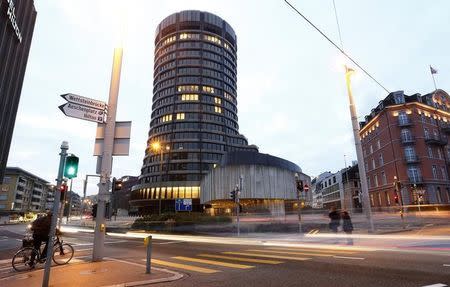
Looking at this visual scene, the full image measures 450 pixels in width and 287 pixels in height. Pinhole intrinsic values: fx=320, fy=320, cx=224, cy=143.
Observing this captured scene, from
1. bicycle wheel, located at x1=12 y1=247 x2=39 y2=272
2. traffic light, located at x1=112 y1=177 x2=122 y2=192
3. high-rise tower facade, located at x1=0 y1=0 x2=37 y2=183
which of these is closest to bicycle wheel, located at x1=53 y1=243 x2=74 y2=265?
bicycle wheel, located at x1=12 y1=247 x2=39 y2=272

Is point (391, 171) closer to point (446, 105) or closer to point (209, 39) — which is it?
point (446, 105)

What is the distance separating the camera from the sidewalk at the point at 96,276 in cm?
766

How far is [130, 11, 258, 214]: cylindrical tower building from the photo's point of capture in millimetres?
83094

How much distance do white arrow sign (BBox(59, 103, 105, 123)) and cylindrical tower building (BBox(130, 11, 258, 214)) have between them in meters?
69.0

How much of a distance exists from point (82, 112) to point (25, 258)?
5.80 meters

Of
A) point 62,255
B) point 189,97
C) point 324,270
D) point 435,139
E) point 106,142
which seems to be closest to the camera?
point 324,270

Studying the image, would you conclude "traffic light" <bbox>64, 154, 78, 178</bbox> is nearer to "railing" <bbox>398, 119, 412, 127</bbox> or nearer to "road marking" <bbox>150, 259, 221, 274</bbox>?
"road marking" <bbox>150, 259, 221, 274</bbox>

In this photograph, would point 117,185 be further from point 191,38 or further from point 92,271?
point 191,38

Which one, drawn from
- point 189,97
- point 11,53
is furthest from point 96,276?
point 189,97

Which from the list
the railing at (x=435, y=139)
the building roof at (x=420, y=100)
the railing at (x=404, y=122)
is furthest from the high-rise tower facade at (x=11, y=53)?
the railing at (x=435, y=139)

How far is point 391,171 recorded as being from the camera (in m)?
58.6

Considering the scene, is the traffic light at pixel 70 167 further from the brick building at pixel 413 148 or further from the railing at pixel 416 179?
the railing at pixel 416 179

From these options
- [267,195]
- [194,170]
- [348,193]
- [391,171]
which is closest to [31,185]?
[194,170]

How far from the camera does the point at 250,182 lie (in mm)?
60219
